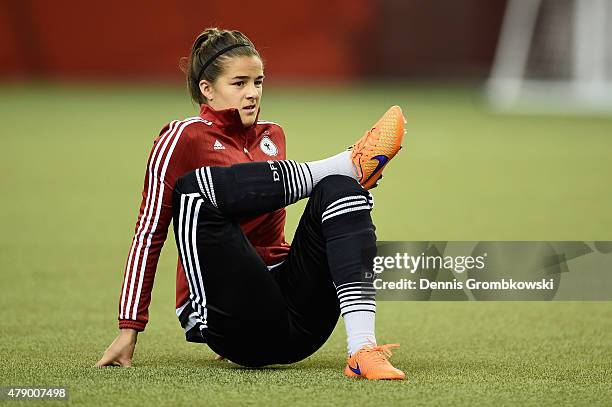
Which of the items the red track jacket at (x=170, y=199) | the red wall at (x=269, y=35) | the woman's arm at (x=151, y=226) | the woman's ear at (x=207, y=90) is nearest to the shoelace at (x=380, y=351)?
the red track jacket at (x=170, y=199)

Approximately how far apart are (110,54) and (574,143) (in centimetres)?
782

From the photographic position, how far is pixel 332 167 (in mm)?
3195

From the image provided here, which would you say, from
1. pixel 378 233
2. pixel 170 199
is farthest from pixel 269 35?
pixel 170 199

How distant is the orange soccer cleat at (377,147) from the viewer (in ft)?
10.5

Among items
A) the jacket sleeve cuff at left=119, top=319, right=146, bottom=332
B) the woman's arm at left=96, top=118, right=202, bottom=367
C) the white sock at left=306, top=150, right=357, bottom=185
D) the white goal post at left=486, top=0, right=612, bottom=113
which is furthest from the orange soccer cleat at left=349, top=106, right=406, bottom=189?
the white goal post at left=486, top=0, right=612, bottom=113

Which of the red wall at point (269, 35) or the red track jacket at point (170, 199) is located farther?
the red wall at point (269, 35)

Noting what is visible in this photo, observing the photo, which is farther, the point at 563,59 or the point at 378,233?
the point at 563,59

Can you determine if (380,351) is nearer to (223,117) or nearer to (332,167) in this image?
(332,167)

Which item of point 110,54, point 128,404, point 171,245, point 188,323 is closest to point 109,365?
point 188,323

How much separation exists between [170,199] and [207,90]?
396 millimetres

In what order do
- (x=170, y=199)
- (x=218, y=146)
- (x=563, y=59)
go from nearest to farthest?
(x=170, y=199)
(x=218, y=146)
(x=563, y=59)

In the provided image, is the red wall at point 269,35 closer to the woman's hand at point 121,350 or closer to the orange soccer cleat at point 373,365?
the woman's hand at point 121,350

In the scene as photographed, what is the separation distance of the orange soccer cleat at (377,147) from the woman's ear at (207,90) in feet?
1.71

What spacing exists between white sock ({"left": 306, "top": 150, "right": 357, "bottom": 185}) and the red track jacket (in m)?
0.31
